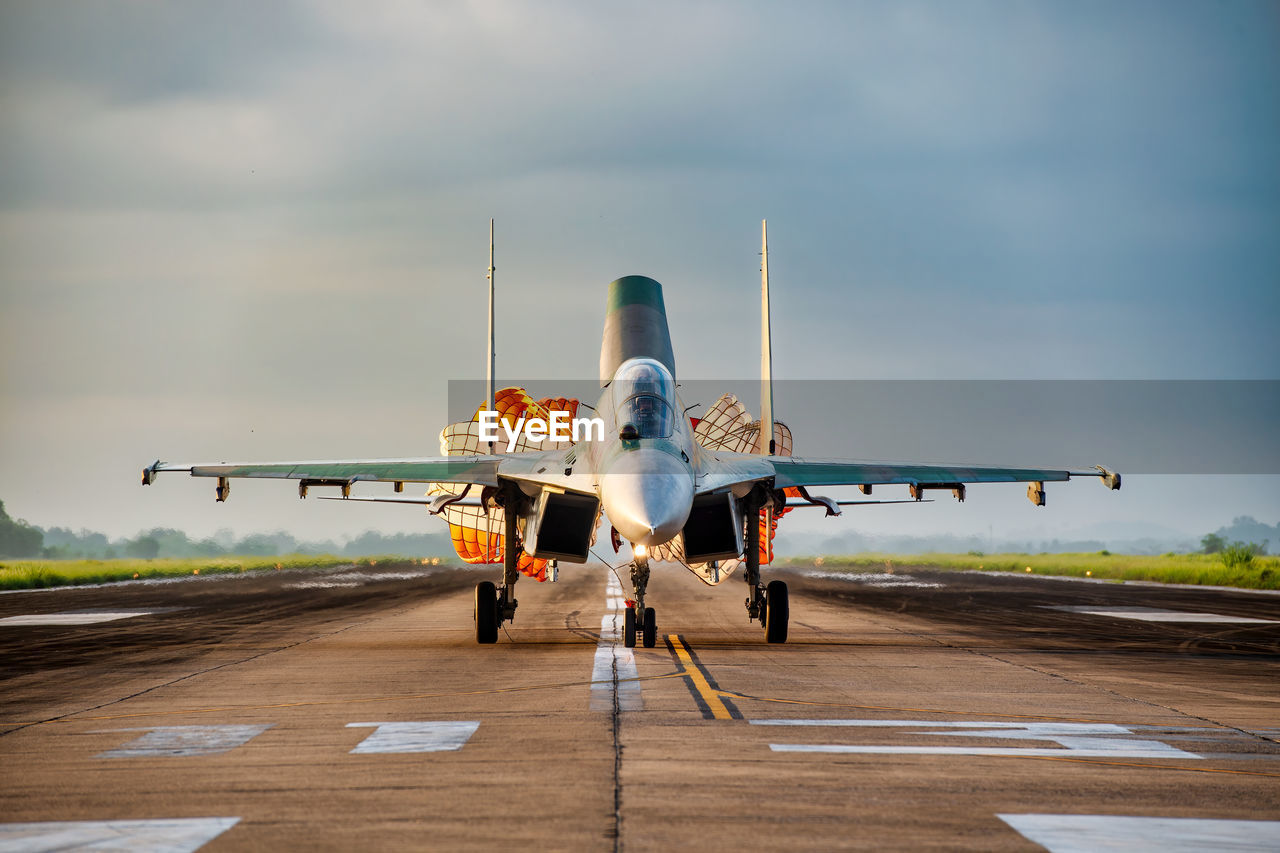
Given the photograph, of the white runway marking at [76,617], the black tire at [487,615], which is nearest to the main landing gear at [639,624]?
the black tire at [487,615]

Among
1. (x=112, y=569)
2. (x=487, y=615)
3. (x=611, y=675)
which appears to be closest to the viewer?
(x=611, y=675)

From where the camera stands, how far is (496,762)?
28.5ft

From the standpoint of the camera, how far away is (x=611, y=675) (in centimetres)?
1466

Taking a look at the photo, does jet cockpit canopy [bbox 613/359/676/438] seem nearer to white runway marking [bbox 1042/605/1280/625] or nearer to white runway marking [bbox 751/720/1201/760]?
white runway marking [bbox 751/720/1201/760]

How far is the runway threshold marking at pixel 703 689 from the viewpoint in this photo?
11.2 m

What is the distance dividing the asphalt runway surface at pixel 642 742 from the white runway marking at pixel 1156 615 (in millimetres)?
5467

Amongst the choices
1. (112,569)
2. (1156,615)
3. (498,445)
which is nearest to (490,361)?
(498,445)

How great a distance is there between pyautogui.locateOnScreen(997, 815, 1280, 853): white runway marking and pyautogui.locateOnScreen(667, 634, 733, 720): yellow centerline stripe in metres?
4.49

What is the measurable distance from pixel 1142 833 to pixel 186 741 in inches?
303

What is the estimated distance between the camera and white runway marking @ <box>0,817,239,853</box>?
20.6ft

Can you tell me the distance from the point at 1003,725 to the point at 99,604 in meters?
32.5

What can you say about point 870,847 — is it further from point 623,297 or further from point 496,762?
point 623,297

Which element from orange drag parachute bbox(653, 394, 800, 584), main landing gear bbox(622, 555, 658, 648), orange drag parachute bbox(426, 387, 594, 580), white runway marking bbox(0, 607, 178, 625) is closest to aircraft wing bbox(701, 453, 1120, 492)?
main landing gear bbox(622, 555, 658, 648)

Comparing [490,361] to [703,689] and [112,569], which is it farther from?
[112,569]
